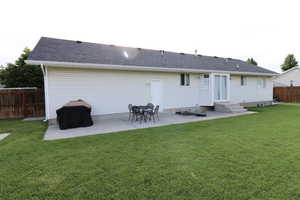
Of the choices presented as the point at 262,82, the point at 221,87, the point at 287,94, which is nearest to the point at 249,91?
the point at 262,82

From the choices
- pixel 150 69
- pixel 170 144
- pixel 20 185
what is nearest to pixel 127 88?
pixel 150 69

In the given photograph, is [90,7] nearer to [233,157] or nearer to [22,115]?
[22,115]

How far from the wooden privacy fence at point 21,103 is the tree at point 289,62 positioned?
46667 millimetres

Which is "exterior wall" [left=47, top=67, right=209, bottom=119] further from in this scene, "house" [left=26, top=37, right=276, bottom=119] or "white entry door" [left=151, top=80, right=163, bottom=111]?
"white entry door" [left=151, top=80, right=163, bottom=111]

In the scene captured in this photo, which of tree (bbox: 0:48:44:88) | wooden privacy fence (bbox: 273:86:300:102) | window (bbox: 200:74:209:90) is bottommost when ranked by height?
wooden privacy fence (bbox: 273:86:300:102)

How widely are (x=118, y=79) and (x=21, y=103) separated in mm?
6064

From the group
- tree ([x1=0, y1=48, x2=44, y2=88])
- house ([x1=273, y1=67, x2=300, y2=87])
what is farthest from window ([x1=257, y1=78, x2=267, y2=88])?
tree ([x1=0, y1=48, x2=44, y2=88])

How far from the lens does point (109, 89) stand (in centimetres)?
870

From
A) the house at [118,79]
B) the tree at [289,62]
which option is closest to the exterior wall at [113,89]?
the house at [118,79]

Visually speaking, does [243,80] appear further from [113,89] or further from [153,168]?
[153,168]

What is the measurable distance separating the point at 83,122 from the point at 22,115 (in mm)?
5361

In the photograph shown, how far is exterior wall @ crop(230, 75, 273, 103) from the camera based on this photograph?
13000 mm

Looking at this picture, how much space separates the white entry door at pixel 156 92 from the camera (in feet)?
32.7

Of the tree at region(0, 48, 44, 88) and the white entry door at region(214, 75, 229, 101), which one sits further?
the tree at region(0, 48, 44, 88)
